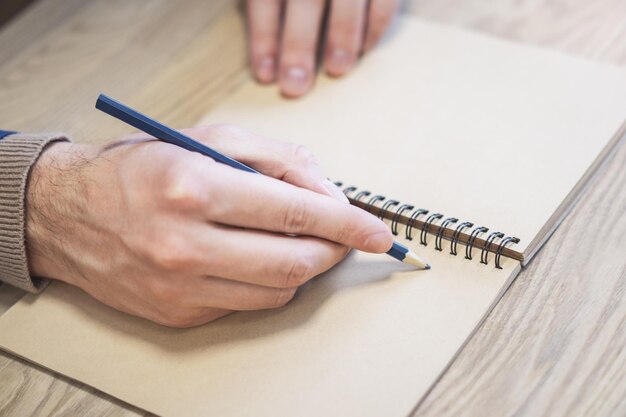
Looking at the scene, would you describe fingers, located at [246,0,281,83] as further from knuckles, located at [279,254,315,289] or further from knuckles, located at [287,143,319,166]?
knuckles, located at [279,254,315,289]

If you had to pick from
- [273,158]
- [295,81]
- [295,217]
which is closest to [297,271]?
[295,217]

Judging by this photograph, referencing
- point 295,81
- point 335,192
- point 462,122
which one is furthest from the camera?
point 295,81

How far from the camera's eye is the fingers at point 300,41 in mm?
1286

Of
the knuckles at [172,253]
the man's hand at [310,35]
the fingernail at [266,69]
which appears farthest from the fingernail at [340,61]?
the knuckles at [172,253]

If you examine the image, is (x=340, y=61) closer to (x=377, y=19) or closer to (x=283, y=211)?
(x=377, y=19)

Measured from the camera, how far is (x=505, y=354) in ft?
2.75

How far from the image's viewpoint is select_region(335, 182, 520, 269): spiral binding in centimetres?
92

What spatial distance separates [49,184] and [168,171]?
214mm

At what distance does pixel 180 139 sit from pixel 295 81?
399mm

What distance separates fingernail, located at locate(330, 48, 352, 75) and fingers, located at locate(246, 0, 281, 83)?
11 cm

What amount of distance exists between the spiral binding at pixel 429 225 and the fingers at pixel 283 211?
0.08 meters

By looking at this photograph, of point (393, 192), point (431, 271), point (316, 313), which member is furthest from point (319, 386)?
point (393, 192)

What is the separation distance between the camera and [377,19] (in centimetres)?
133

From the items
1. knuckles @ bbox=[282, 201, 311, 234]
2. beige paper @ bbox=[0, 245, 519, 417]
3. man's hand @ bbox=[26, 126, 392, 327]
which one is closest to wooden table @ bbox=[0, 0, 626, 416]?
beige paper @ bbox=[0, 245, 519, 417]
